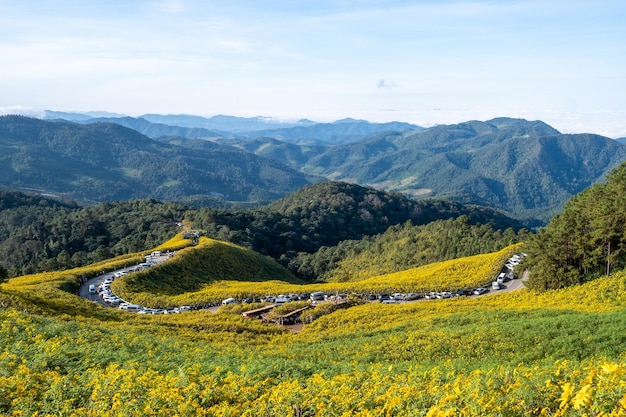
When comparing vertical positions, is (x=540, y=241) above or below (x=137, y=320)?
above

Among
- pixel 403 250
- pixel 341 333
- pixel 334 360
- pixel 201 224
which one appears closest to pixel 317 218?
pixel 201 224

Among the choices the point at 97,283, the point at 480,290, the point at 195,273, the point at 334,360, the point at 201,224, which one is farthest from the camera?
the point at 201,224

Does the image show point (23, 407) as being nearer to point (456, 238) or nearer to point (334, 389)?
point (334, 389)

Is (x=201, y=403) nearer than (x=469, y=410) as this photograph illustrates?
No

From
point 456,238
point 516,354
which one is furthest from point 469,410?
point 456,238

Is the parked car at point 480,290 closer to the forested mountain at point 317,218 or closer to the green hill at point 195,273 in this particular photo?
the green hill at point 195,273

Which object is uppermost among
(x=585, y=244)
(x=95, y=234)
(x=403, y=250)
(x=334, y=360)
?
(x=585, y=244)

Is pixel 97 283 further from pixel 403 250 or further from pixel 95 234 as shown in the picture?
pixel 95 234

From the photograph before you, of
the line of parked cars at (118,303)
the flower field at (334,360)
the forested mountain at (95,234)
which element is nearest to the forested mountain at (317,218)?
the forested mountain at (95,234)
